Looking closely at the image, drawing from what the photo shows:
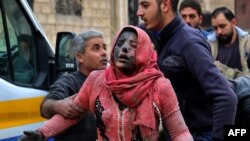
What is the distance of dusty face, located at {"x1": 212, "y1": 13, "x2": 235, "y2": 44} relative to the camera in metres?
4.83

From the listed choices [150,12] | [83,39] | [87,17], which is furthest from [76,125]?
[87,17]

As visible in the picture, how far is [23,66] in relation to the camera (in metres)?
3.91

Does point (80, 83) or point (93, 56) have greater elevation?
point (93, 56)

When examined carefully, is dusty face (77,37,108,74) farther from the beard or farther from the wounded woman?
the beard

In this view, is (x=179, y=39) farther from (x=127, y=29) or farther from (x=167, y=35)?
(x=127, y=29)

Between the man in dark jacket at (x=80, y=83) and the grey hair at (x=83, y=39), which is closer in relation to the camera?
the man in dark jacket at (x=80, y=83)

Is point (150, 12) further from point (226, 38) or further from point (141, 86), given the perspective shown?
point (226, 38)

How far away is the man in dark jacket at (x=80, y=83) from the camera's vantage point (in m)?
3.51

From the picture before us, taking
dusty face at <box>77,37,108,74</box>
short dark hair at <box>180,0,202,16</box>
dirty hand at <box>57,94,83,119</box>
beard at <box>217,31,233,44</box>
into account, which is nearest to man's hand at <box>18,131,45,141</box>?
dirty hand at <box>57,94,83,119</box>

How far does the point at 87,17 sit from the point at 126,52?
15.6m

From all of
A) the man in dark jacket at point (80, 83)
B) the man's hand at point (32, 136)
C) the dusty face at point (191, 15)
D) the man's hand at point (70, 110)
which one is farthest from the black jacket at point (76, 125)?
the dusty face at point (191, 15)

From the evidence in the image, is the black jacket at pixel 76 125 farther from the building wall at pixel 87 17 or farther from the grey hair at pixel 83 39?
the building wall at pixel 87 17

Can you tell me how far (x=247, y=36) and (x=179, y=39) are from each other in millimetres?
1802

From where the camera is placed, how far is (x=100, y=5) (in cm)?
Result: 1862
